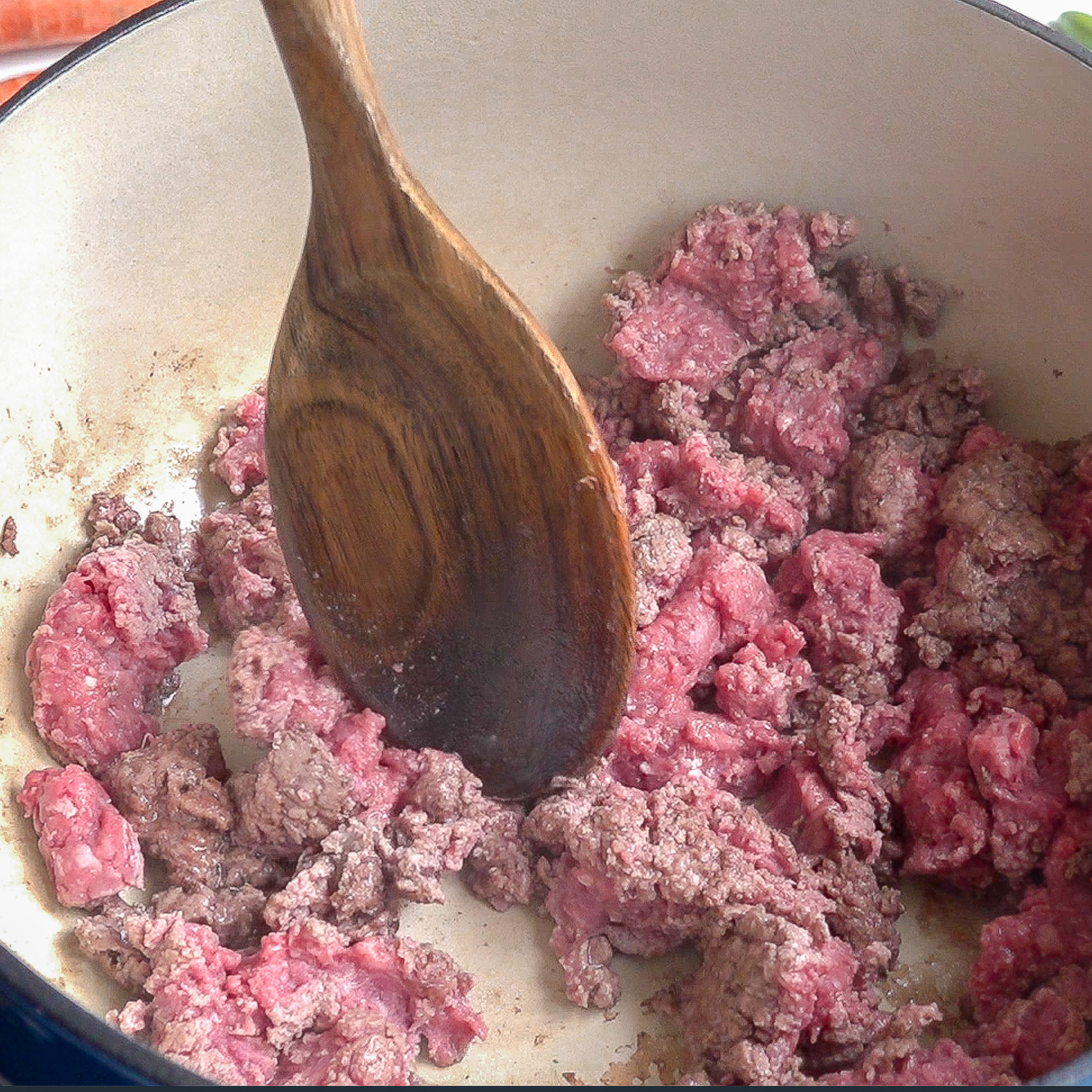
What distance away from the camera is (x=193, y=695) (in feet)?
9.36

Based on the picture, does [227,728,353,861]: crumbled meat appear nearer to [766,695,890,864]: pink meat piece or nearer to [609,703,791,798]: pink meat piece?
[609,703,791,798]: pink meat piece

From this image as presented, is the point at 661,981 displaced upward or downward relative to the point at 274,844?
downward

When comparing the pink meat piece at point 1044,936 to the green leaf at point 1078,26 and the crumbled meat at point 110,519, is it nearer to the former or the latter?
the crumbled meat at point 110,519

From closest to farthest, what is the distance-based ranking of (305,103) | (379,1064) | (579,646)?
(305,103)
(379,1064)
(579,646)

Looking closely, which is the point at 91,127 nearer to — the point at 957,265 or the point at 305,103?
the point at 305,103

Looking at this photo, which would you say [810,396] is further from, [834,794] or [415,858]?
[415,858]

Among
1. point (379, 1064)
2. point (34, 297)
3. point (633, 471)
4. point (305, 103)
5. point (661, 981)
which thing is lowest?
point (661, 981)

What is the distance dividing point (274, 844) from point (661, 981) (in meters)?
0.83

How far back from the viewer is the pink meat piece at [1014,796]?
2395 mm

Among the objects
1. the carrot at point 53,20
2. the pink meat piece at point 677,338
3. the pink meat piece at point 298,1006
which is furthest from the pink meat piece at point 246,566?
the carrot at point 53,20

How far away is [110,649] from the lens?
8.82 feet

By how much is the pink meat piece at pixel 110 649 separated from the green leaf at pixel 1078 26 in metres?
2.82

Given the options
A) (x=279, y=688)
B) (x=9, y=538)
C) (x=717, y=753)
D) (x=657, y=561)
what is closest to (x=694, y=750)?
(x=717, y=753)

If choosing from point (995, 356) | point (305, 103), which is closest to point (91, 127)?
point (305, 103)
